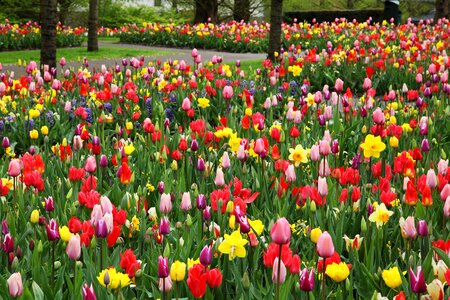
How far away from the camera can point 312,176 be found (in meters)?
3.98

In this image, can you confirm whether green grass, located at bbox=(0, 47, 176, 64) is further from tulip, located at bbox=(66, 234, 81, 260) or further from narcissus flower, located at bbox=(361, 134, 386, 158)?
tulip, located at bbox=(66, 234, 81, 260)

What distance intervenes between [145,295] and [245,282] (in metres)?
0.50

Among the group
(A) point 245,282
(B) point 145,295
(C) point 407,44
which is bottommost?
(B) point 145,295

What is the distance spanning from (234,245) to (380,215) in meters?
0.82

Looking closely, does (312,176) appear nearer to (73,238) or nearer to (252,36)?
(73,238)

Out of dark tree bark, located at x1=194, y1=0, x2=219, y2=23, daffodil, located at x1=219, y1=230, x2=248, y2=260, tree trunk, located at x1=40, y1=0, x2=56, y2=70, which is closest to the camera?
daffodil, located at x1=219, y1=230, x2=248, y2=260

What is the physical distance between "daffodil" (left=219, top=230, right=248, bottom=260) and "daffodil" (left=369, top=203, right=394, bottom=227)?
0.76m

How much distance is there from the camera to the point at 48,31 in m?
9.73

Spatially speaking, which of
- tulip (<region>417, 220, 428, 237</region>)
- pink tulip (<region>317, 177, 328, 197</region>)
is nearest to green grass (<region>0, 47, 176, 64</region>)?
pink tulip (<region>317, 177, 328, 197</region>)

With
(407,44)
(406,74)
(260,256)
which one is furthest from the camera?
(407,44)

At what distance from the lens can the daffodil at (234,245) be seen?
92.8 inches

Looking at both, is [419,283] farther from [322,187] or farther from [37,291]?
[37,291]

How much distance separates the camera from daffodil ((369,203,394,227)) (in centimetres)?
285

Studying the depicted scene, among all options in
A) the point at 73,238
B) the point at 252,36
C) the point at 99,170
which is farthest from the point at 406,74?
the point at 252,36
